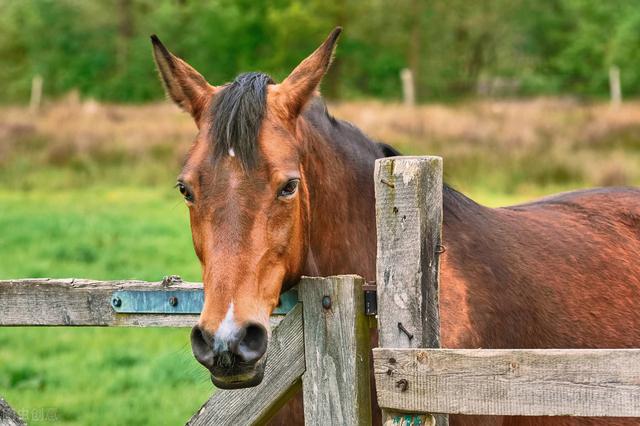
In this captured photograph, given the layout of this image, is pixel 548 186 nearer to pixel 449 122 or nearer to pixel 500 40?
pixel 449 122

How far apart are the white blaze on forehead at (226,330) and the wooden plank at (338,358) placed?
0.98 feet

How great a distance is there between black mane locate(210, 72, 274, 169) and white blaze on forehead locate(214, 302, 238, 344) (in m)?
0.55

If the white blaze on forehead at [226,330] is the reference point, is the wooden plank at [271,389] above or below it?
below

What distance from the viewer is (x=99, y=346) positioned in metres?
8.45

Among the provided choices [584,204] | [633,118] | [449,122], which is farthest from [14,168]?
[584,204]

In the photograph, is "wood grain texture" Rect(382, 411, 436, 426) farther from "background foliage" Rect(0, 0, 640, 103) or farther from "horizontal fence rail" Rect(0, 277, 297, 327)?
"background foliage" Rect(0, 0, 640, 103)

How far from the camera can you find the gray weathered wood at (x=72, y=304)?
3301 mm

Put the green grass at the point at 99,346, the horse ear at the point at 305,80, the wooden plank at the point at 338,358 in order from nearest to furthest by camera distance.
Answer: the wooden plank at the point at 338,358 < the horse ear at the point at 305,80 < the green grass at the point at 99,346

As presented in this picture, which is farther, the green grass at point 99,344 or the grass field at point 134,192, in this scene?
the grass field at point 134,192

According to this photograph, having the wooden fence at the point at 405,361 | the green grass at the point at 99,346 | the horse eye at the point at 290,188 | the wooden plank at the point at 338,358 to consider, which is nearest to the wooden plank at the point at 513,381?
the wooden fence at the point at 405,361

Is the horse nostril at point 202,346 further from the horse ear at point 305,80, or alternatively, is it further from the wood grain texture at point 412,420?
the horse ear at point 305,80

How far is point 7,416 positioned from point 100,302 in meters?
0.49

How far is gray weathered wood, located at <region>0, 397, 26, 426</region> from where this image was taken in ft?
10.7

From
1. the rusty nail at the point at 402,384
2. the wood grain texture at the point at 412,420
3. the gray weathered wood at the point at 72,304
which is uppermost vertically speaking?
the gray weathered wood at the point at 72,304
